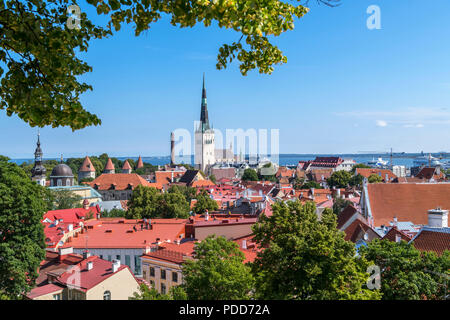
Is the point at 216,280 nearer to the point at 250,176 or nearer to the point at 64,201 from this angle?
Result: the point at 64,201

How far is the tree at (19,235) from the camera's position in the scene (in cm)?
1717

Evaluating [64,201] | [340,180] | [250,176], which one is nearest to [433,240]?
[64,201]

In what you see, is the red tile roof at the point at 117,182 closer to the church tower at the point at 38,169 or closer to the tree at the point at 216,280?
the church tower at the point at 38,169

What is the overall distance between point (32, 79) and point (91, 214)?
42.2 m

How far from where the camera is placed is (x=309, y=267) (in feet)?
37.2

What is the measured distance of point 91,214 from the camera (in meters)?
44.1

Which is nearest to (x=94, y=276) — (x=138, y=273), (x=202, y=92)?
(x=138, y=273)

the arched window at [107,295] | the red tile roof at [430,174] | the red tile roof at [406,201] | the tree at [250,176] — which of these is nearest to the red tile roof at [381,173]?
the red tile roof at [430,174]

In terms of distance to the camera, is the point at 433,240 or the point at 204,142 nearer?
the point at 433,240

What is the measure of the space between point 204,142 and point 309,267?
12881 cm

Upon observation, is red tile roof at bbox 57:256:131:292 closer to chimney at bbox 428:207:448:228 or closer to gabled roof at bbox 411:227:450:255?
gabled roof at bbox 411:227:450:255

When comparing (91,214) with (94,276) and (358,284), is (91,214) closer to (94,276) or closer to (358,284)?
(94,276)

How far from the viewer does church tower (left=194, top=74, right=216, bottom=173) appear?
13775 centimetres

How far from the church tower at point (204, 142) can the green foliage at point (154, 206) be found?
93806mm
